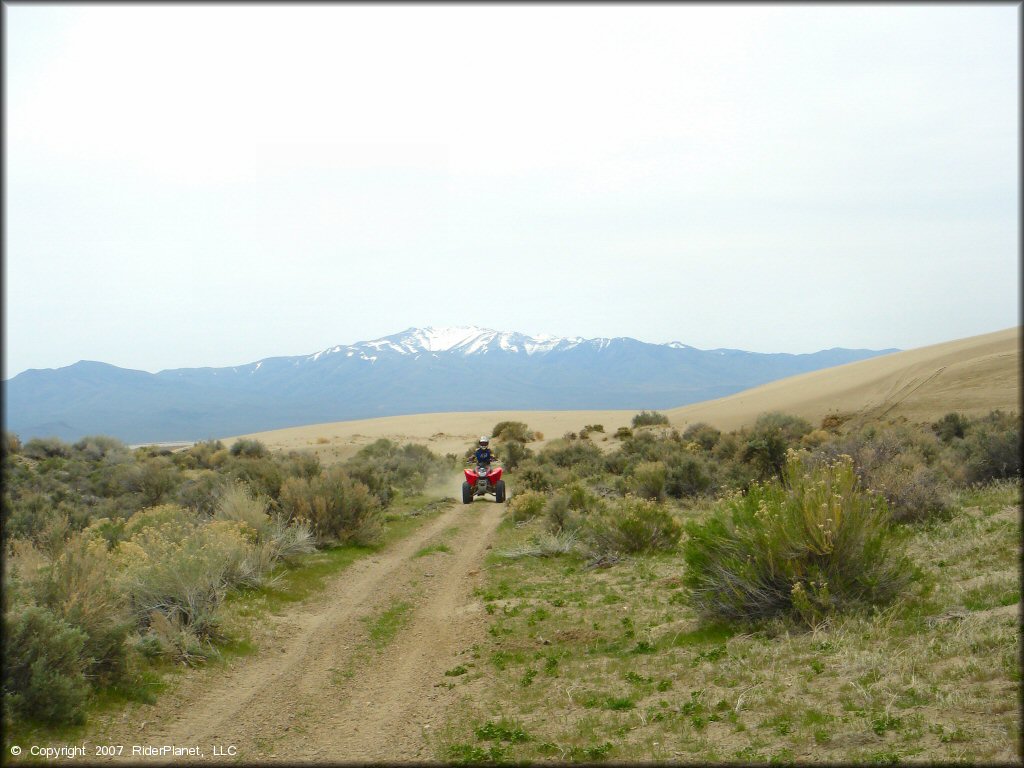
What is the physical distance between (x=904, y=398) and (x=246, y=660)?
35871 mm

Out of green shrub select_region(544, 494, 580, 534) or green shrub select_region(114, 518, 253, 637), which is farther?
green shrub select_region(544, 494, 580, 534)

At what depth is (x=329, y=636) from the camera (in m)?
9.45

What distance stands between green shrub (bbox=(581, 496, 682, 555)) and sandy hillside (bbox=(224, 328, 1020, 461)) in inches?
485

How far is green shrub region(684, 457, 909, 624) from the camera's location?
7324 millimetres

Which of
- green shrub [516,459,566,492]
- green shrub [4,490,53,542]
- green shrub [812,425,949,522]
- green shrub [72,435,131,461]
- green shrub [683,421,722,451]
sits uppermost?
green shrub [72,435,131,461]

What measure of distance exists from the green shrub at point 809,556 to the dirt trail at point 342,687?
146 inches

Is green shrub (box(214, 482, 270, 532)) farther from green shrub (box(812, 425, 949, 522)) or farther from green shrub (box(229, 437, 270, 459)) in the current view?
green shrub (box(229, 437, 270, 459))

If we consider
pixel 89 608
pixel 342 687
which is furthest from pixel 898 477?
pixel 89 608

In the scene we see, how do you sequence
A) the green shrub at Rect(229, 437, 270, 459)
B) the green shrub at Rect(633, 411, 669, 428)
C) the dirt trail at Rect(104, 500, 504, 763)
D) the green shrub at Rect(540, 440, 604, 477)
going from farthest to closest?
1. the green shrub at Rect(633, 411, 669, 428)
2. the green shrub at Rect(229, 437, 270, 459)
3. the green shrub at Rect(540, 440, 604, 477)
4. the dirt trail at Rect(104, 500, 504, 763)

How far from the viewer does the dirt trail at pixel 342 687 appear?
6059mm

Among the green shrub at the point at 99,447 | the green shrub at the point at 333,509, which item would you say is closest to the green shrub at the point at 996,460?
the green shrub at the point at 333,509

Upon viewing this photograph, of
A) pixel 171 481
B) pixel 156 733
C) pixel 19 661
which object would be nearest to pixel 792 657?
pixel 156 733

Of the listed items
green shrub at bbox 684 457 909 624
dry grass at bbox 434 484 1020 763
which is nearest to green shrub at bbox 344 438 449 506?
dry grass at bbox 434 484 1020 763

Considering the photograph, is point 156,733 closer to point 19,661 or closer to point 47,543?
point 19,661
